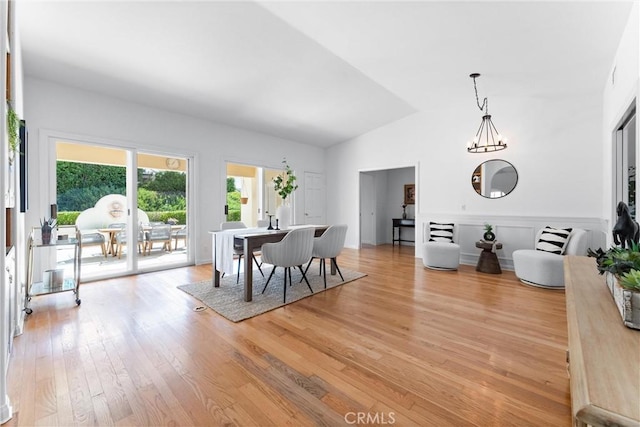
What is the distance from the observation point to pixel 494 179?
509cm

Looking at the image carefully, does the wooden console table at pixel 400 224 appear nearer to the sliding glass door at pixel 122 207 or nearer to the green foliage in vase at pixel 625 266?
the sliding glass door at pixel 122 207

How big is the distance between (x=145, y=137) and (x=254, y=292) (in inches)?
122

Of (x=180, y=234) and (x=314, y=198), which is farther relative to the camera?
(x=314, y=198)

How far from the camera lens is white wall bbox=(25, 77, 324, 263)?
3580mm

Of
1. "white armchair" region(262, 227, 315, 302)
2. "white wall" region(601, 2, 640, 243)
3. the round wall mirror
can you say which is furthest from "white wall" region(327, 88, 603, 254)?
"white armchair" region(262, 227, 315, 302)

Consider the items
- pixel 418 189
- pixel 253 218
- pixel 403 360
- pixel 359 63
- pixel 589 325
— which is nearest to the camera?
pixel 589 325

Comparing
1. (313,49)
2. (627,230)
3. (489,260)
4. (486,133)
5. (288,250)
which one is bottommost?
(489,260)

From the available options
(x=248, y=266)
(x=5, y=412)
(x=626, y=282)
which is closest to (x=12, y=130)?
(x=5, y=412)

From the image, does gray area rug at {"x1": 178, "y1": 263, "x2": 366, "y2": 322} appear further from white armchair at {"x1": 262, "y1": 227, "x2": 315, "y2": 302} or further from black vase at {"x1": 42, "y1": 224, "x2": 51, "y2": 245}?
black vase at {"x1": 42, "y1": 224, "x2": 51, "y2": 245}

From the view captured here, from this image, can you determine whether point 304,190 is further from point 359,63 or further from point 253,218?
point 359,63

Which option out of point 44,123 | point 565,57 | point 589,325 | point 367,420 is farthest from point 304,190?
point 589,325

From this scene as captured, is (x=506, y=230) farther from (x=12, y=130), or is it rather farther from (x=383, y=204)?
(x=12, y=130)

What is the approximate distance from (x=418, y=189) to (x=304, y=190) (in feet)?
9.09

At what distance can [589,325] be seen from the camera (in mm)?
882
